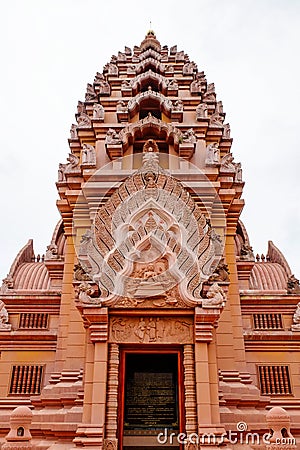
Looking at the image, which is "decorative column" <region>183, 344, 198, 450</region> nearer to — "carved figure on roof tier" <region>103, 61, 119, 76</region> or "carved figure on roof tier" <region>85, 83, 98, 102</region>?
"carved figure on roof tier" <region>85, 83, 98, 102</region>

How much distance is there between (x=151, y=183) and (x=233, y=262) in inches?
168

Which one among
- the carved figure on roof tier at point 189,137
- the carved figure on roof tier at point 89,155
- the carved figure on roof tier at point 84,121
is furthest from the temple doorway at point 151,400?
the carved figure on roof tier at point 84,121

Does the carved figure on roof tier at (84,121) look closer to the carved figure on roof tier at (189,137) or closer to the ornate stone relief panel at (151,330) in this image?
the carved figure on roof tier at (189,137)

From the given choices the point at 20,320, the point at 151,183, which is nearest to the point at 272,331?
the point at 151,183

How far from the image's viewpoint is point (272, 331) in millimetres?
15750

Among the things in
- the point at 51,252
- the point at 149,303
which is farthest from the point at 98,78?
the point at 149,303

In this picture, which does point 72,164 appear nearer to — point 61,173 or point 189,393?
point 61,173

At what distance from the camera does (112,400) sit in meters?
10.3

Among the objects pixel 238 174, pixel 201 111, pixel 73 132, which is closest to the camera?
pixel 238 174

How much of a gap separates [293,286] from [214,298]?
22.9ft

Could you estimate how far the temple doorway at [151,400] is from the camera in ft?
35.7

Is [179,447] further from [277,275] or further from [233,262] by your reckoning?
[277,275]

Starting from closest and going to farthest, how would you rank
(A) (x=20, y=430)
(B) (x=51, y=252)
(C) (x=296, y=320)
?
(A) (x=20, y=430), (C) (x=296, y=320), (B) (x=51, y=252)

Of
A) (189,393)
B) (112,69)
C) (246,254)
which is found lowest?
(189,393)
